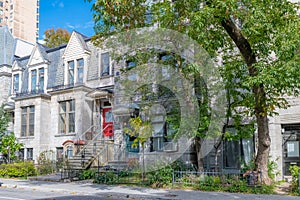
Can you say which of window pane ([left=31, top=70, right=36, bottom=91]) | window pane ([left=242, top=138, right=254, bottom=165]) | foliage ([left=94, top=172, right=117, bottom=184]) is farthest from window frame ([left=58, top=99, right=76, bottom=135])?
window pane ([left=242, top=138, right=254, bottom=165])

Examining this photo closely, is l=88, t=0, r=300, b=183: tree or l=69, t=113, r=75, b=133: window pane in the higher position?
l=88, t=0, r=300, b=183: tree

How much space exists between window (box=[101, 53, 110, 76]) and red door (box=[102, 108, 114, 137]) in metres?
2.49

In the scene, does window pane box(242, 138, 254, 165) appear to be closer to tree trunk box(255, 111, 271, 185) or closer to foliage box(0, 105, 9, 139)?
tree trunk box(255, 111, 271, 185)

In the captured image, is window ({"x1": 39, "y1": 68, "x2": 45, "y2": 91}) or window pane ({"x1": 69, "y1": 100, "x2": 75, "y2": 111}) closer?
window pane ({"x1": 69, "y1": 100, "x2": 75, "y2": 111})

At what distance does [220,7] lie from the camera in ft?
38.0

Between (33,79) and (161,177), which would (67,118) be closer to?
(33,79)

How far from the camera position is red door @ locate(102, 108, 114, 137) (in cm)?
2189

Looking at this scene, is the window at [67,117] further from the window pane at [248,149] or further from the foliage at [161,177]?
the window pane at [248,149]

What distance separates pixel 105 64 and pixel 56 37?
21.4 meters

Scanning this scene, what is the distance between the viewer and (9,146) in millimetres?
23203

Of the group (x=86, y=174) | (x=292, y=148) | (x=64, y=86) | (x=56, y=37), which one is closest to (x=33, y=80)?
(x=64, y=86)

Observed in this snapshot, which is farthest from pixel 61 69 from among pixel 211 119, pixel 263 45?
pixel 263 45

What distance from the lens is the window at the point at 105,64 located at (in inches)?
888

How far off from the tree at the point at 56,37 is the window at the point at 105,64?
19531 mm
